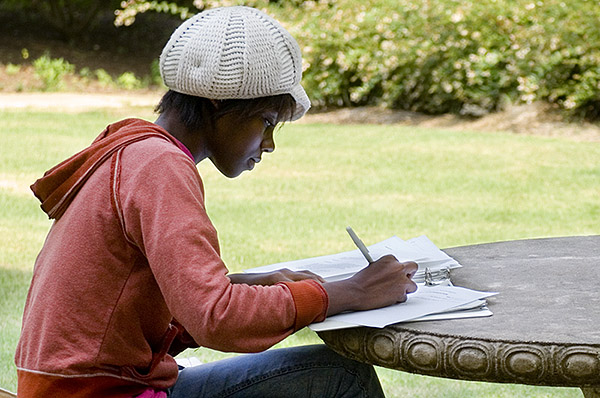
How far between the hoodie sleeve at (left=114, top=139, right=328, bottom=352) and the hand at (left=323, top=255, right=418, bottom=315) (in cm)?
7

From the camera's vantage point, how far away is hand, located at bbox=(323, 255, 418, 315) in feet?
6.21

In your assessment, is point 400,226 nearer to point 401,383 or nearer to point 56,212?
point 401,383

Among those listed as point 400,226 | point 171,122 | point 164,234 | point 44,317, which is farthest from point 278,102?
point 400,226

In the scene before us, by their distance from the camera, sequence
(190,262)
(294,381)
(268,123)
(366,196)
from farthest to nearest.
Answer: (366,196) → (294,381) → (268,123) → (190,262)

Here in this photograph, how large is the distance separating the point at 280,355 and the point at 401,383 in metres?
2.04

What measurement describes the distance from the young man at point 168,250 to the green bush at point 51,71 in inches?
548

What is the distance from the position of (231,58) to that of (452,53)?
10.2 meters

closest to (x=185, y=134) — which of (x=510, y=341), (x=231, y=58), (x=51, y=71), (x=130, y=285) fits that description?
(x=231, y=58)

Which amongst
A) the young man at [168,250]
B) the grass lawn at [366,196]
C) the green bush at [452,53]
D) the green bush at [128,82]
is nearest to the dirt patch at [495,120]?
the green bush at [452,53]

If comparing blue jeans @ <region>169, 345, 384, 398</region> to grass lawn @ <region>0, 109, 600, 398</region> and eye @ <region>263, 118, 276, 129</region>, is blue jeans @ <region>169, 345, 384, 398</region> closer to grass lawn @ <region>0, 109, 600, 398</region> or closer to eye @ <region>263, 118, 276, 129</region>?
eye @ <region>263, 118, 276, 129</region>

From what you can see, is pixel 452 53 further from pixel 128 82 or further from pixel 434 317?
pixel 434 317

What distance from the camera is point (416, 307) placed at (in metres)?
1.92

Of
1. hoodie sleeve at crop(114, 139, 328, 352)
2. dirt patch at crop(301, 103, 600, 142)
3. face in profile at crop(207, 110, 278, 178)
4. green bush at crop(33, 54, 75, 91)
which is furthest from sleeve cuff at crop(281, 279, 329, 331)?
green bush at crop(33, 54, 75, 91)

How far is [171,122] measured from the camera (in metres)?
2.06
